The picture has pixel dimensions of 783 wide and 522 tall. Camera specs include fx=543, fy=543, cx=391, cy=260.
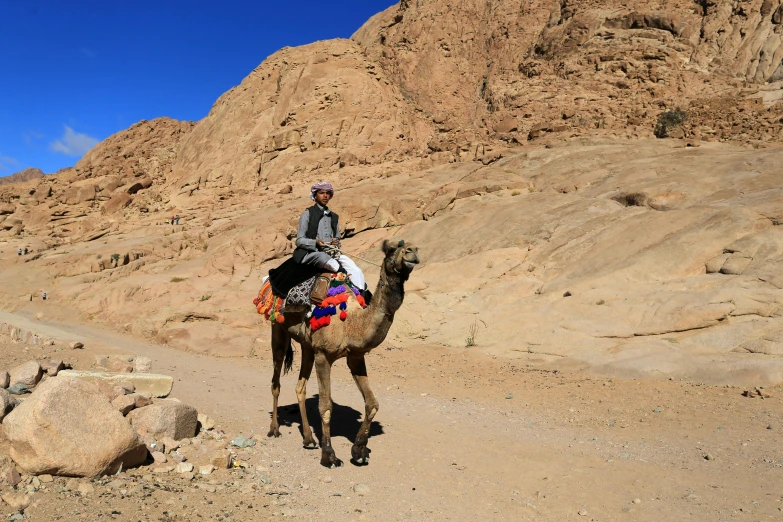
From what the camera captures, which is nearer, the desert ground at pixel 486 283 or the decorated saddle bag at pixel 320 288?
the desert ground at pixel 486 283

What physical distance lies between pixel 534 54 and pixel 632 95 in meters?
11.8

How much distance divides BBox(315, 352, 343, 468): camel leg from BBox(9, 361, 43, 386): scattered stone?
3.87 m

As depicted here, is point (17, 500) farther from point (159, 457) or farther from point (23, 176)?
point (23, 176)

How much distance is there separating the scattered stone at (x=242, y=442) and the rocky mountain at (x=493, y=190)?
657cm

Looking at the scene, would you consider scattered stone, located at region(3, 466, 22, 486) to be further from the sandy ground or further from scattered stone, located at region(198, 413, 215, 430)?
scattered stone, located at region(198, 413, 215, 430)

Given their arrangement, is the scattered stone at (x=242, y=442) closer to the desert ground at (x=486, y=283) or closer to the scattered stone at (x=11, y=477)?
the desert ground at (x=486, y=283)

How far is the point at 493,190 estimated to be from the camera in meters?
21.4

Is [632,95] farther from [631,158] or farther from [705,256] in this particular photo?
[705,256]

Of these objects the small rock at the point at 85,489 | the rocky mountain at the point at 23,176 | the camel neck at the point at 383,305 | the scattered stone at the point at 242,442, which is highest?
the rocky mountain at the point at 23,176

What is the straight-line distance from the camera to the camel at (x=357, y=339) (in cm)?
535

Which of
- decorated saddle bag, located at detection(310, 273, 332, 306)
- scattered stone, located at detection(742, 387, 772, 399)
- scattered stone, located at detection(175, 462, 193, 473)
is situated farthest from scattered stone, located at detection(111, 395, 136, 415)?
scattered stone, located at detection(742, 387, 772, 399)

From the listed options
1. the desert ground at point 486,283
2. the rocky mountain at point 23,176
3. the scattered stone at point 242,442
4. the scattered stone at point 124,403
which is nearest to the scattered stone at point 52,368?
the desert ground at point 486,283

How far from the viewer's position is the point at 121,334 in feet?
52.1

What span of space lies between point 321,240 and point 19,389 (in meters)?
4.09
